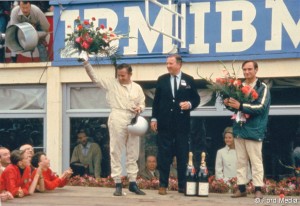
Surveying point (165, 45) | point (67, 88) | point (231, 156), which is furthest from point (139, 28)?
point (231, 156)

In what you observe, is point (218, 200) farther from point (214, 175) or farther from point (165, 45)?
point (165, 45)

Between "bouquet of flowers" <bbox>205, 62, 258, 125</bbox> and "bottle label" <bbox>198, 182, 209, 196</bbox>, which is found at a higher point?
"bouquet of flowers" <bbox>205, 62, 258, 125</bbox>

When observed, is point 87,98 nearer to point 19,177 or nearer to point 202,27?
point 202,27

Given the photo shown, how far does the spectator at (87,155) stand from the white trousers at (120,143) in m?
3.73

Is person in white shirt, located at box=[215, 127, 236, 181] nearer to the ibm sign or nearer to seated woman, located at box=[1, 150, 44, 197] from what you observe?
the ibm sign

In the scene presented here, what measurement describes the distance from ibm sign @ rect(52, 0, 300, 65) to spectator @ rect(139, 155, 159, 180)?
1834 mm

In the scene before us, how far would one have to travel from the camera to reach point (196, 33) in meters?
17.5

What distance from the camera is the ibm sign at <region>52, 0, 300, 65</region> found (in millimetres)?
16938

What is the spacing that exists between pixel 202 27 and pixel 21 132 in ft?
14.2

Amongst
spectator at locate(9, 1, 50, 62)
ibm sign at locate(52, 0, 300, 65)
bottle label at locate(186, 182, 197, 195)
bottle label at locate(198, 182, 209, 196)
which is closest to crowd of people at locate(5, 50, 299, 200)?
bottle label at locate(186, 182, 197, 195)

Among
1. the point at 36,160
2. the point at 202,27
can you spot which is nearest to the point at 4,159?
the point at 36,160

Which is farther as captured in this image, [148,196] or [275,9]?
[275,9]

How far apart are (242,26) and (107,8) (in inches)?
104

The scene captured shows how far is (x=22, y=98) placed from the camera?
63.1ft
